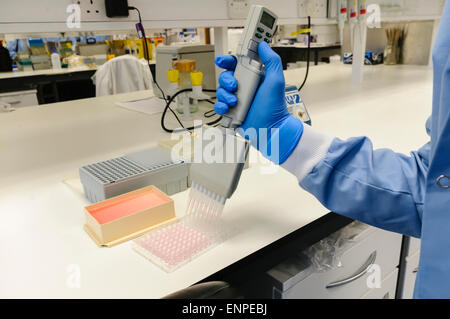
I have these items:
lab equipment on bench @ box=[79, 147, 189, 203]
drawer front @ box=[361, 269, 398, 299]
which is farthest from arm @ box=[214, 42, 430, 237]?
drawer front @ box=[361, 269, 398, 299]

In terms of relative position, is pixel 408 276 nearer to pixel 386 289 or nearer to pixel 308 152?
pixel 386 289

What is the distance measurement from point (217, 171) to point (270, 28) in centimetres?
33

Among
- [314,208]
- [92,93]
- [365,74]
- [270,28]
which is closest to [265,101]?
[270,28]

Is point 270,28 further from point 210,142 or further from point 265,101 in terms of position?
point 210,142

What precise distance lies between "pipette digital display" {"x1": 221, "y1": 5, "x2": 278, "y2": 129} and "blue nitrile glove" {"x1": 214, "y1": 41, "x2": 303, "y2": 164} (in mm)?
14

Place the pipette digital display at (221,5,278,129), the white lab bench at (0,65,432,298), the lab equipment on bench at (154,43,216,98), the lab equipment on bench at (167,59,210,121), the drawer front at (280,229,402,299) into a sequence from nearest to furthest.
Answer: the white lab bench at (0,65,432,298)
the pipette digital display at (221,5,278,129)
the drawer front at (280,229,402,299)
the lab equipment on bench at (167,59,210,121)
the lab equipment on bench at (154,43,216,98)

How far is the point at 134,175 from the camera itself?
2.64ft

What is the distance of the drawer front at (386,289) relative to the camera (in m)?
1.11

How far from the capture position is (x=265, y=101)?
76 cm

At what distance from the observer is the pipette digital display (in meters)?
0.72

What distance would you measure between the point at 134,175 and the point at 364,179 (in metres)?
0.50

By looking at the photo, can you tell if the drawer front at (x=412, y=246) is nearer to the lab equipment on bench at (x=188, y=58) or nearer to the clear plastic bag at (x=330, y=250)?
the clear plastic bag at (x=330, y=250)

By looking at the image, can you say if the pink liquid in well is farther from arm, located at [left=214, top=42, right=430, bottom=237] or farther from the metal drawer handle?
the metal drawer handle

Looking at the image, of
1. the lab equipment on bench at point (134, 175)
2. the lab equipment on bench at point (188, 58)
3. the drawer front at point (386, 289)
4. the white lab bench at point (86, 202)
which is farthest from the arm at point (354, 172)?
the lab equipment on bench at point (188, 58)
